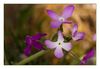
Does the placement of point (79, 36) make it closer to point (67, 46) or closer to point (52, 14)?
point (67, 46)

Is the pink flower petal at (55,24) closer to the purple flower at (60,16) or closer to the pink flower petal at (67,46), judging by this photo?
the purple flower at (60,16)

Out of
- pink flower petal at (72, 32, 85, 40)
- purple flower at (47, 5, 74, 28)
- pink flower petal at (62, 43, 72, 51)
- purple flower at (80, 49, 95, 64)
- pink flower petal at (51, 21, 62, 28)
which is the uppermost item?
purple flower at (47, 5, 74, 28)

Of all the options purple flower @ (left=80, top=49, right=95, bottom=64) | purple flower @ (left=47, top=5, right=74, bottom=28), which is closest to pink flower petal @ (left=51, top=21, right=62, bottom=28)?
purple flower @ (left=47, top=5, right=74, bottom=28)

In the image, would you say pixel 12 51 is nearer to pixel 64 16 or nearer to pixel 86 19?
pixel 64 16

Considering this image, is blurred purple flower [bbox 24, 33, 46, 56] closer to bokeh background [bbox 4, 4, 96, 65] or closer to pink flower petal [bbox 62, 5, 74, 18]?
bokeh background [bbox 4, 4, 96, 65]

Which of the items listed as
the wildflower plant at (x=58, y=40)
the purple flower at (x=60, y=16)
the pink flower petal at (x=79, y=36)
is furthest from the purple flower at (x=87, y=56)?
the purple flower at (x=60, y=16)

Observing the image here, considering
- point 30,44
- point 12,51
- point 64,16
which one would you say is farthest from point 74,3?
point 12,51
